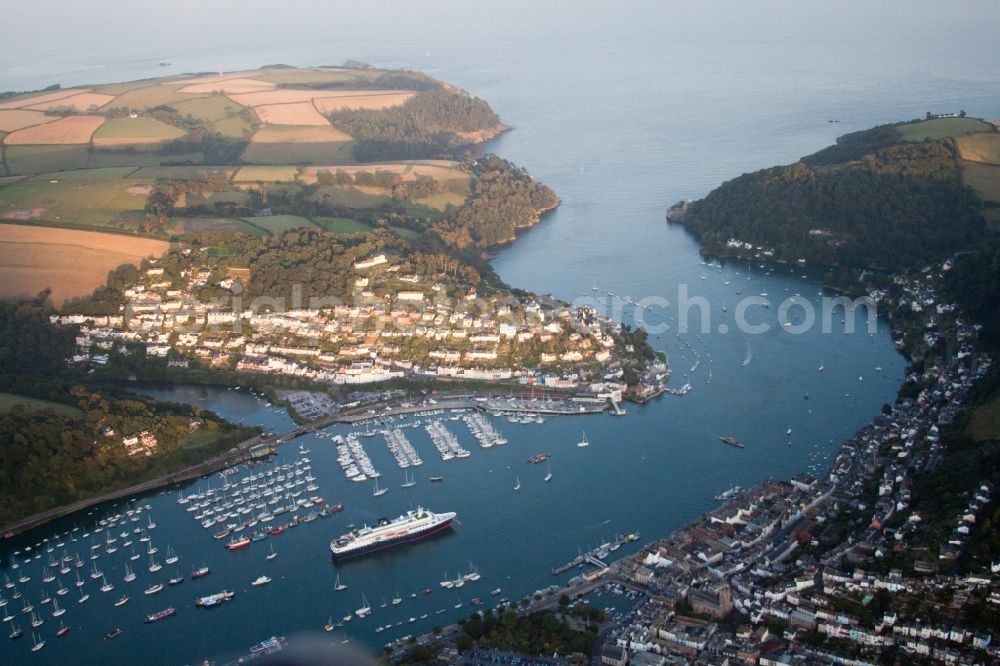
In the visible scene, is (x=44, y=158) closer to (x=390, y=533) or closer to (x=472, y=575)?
(x=390, y=533)

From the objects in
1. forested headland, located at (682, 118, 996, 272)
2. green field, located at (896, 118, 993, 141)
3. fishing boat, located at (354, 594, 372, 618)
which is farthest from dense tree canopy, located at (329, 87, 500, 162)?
fishing boat, located at (354, 594, 372, 618)

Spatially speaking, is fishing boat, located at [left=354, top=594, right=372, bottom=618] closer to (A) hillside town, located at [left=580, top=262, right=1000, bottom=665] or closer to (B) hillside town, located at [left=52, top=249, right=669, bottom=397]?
(A) hillside town, located at [left=580, top=262, right=1000, bottom=665]

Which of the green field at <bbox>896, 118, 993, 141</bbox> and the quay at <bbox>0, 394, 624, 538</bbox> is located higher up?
the green field at <bbox>896, 118, 993, 141</bbox>

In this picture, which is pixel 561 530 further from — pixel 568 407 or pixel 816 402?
pixel 816 402

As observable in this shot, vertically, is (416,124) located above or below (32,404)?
above

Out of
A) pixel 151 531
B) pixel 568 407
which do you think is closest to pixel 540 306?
pixel 568 407

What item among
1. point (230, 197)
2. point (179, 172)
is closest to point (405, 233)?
point (230, 197)
